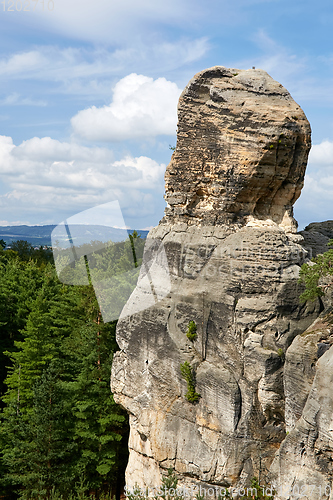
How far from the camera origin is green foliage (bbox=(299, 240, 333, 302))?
15.2 m

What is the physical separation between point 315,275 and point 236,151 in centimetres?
500

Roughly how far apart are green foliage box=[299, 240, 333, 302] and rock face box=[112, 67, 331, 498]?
24.7 inches

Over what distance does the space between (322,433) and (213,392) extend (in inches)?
163

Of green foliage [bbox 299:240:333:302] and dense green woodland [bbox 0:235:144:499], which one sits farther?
dense green woodland [bbox 0:235:144:499]

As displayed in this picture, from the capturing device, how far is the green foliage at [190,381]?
16844 mm

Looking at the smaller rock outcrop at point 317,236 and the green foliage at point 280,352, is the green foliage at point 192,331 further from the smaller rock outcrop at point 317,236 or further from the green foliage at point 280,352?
the smaller rock outcrop at point 317,236

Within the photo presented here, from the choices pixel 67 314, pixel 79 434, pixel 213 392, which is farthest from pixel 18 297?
pixel 213 392

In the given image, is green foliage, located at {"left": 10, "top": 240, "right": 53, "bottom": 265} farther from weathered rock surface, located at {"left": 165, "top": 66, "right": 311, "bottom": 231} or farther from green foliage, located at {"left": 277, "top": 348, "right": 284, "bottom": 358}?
green foliage, located at {"left": 277, "top": 348, "right": 284, "bottom": 358}

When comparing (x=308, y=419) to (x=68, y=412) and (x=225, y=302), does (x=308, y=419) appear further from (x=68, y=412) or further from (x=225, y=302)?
(x=68, y=412)

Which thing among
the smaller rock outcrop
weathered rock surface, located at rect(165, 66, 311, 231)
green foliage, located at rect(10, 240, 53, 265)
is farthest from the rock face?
green foliage, located at rect(10, 240, 53, 265)

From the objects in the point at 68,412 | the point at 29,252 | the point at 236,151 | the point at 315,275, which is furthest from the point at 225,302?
the point at 29,252

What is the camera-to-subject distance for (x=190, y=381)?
55.4 ft

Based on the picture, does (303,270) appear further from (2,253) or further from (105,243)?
(2,253)

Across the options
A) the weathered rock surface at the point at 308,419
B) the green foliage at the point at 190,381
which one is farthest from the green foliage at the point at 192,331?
the weathered rock surface at the point at 308,419
